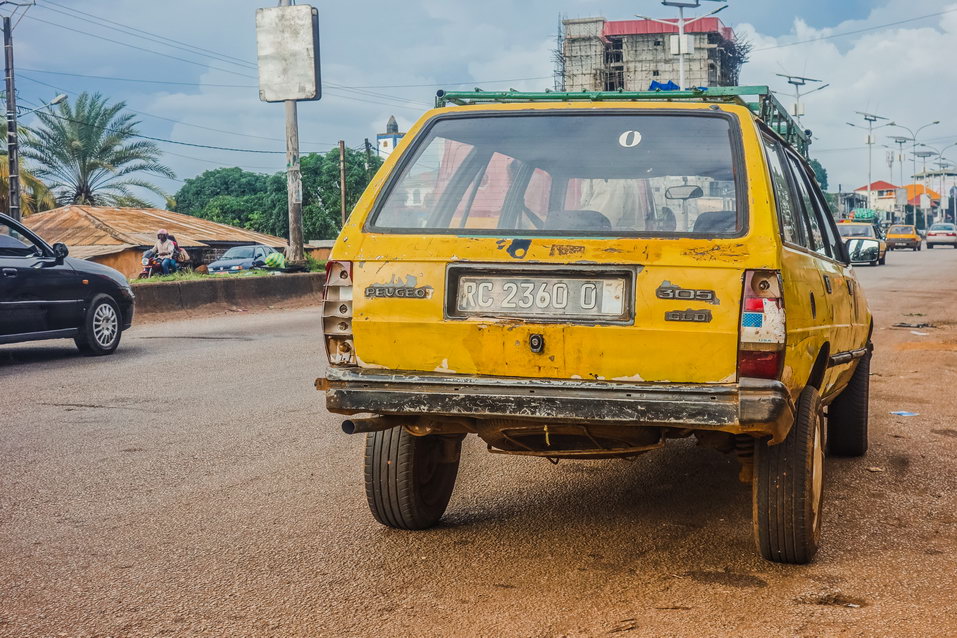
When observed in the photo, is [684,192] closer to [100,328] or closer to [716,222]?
[716,222]

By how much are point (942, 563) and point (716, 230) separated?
1474 millimetres

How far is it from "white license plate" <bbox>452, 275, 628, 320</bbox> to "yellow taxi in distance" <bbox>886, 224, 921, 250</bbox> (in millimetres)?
57814

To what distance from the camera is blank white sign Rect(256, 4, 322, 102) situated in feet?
74.3

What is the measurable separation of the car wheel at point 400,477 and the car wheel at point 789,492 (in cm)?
128

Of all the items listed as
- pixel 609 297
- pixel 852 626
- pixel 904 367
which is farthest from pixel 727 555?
pixel 904 367

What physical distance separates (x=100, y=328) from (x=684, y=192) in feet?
28.8

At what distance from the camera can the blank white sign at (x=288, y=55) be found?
22.7 m

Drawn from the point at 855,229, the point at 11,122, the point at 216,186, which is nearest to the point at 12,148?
the point at 11,122

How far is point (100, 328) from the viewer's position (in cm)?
1107

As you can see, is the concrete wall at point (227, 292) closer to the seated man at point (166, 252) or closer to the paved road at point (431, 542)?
the seated man at point (166, 252)

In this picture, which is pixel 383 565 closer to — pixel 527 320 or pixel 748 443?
pixel 527 320

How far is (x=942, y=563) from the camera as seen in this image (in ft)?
12.2

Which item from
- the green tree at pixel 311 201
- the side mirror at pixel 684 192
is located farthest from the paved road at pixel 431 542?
the green tree at pixel 311 201

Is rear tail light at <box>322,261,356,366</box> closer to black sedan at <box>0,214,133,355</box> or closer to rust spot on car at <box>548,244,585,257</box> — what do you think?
rust spot on car at <box>548,244,585,257</box>
